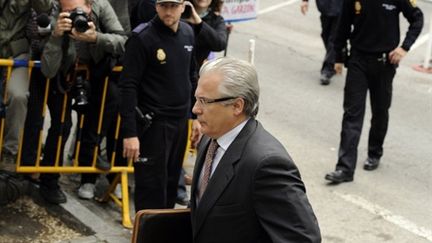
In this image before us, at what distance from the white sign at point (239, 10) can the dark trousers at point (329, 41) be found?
5.84 ft

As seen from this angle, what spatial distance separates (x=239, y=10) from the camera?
33.6 feet

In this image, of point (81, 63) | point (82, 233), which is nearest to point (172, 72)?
point (81, 63)

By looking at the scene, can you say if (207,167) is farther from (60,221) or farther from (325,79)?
(325,79)

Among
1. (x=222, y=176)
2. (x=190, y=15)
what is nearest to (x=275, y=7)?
(x=190, y=15)

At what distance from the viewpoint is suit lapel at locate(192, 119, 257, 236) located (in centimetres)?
374

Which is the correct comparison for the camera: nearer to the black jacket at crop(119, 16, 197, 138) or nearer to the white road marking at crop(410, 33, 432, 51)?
the black jacket at crop(119, 16, 197, 138)

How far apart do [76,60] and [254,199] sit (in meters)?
3.46

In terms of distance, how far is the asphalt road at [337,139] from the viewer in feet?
24.6

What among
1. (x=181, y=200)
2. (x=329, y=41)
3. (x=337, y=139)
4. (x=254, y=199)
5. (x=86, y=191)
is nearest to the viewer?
(x=254, y=199)

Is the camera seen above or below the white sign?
above

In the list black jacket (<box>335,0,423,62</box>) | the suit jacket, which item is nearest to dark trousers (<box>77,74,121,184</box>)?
black jacket (<box>335,0,423,62</box>)

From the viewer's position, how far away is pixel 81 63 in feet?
22.6

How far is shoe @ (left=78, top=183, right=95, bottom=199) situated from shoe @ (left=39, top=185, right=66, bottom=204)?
0.76ft

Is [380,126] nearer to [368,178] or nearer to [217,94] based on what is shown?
[368,178]
